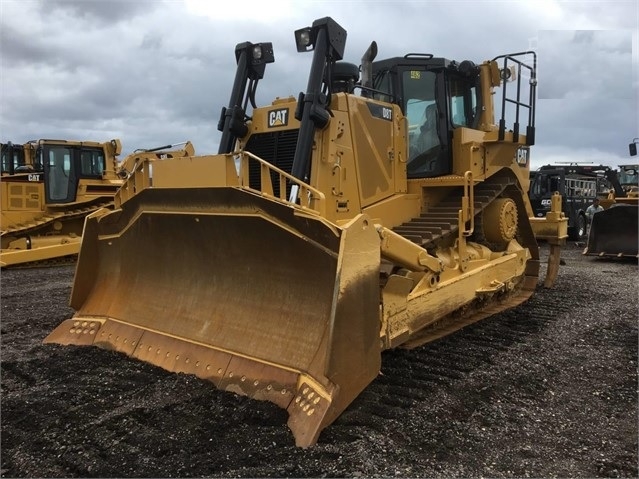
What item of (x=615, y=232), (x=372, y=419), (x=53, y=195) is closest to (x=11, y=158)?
(x=53, y=195)

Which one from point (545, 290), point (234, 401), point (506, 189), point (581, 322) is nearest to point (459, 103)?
point (506, 189)

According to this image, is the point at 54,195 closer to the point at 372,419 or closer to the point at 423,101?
the point at 423,101

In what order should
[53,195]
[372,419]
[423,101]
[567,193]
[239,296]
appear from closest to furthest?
[372,419], [239,296], [423,101], [53,195], [567,193]

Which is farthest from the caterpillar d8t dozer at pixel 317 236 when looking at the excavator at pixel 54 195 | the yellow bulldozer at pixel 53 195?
the yellow bulldozer at pixel 53 195

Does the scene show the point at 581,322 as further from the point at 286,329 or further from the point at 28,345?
the point at 28,345

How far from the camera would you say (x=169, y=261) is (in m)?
4.78

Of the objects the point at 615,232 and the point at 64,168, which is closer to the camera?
the point at 615,232

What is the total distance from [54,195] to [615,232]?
13.3 metres

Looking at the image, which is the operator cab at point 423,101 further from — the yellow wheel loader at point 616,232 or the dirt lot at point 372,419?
the yellow wheel loader at point 616,232

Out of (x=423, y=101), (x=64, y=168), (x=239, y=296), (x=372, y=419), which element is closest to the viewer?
(x=372, y=419)

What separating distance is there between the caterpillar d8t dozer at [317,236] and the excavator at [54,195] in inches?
293

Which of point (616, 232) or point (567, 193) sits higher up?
point (567, 193)

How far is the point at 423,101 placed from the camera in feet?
19.9

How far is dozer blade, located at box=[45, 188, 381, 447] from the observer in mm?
3414
